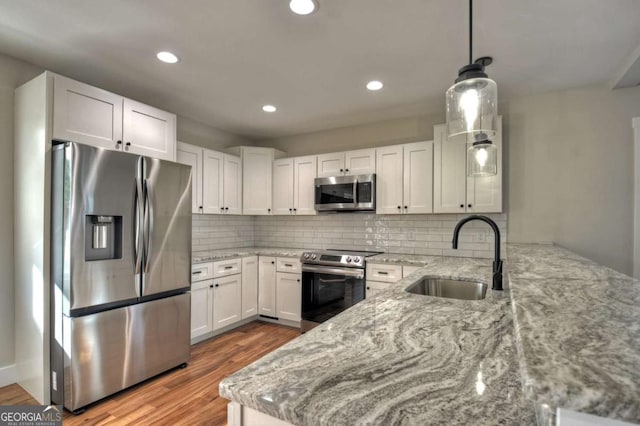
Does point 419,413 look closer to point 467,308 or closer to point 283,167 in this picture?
Result: point 467,308

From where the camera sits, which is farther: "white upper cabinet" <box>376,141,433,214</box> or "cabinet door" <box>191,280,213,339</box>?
"white upper cabinet" <box>376,141,433,214</box>

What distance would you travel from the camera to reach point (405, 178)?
137 inches

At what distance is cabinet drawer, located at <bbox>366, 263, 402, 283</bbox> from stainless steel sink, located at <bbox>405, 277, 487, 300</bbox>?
1.10 meters

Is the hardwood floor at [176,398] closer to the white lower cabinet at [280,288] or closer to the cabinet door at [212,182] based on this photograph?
the white lower cabinet at [280,288]

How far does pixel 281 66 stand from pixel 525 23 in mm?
1702

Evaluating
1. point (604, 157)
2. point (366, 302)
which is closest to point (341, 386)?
point (366, 302)

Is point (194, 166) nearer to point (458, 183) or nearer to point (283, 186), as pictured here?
point (283, 186)

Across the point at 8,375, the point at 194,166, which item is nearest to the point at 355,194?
the point at 194,166

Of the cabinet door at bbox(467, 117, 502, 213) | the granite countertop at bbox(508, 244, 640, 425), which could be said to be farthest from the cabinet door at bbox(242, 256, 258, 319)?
the granite countertop at bbox(508, 244, 640, 425)

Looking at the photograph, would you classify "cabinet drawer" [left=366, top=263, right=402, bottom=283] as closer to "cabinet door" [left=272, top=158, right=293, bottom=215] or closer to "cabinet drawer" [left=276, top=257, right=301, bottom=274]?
"cabinet drawer" [left=276, top=257, right=301, bottom=274]

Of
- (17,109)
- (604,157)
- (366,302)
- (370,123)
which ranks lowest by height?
(366,302)

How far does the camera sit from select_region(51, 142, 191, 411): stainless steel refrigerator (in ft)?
6.98

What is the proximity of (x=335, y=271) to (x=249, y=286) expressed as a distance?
1.15 metres

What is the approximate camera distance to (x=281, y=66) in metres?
2.54
